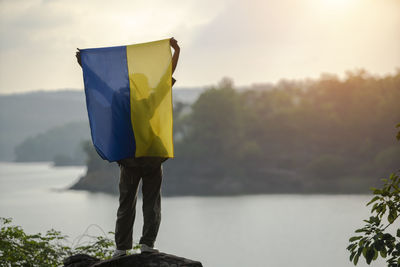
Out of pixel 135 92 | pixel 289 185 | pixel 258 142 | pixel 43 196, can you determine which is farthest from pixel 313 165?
pixel 135 92

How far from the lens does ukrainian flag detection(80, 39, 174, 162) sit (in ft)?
15.7

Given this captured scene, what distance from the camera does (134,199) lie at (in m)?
4.83

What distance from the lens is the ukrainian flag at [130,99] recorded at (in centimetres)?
479

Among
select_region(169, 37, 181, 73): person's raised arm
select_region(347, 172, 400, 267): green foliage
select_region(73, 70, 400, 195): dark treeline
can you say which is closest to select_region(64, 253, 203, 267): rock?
select_region(347, 172, 400, 267): green foliage

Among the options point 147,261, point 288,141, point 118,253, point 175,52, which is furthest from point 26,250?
point 288,141

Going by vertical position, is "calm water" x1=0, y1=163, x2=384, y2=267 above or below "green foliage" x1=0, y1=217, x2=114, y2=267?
below

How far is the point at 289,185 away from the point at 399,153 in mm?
9590

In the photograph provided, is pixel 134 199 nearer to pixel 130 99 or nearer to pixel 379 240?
pixel 130 99

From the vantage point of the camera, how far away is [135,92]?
4867 mm

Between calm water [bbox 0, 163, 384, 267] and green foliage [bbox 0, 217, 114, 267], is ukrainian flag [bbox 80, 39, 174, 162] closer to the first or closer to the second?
green foliage [bbox 0, 217, 114, 267]

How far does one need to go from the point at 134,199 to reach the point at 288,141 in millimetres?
49785

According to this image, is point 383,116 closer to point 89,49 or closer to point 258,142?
point 258,142

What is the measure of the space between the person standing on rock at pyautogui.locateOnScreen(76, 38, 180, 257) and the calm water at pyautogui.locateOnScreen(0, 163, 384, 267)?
15886mm

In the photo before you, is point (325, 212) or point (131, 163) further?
point (325, 212)
